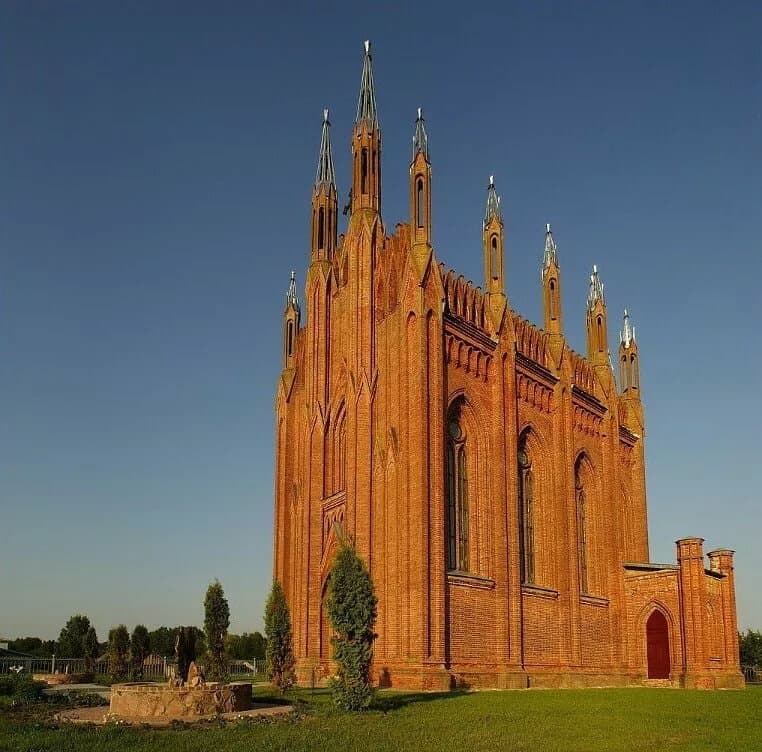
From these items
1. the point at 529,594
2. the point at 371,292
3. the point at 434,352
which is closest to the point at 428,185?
the point at 371,292

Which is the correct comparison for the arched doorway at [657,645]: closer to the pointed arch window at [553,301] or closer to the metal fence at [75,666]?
the pointed arch window at [553,301]

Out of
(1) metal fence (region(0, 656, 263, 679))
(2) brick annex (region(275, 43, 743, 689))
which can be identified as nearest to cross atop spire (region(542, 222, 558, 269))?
(2) brick annex (region(275, 43, 743, 689))

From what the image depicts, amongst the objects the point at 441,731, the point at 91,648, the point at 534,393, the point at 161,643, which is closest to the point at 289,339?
the point at 534,393

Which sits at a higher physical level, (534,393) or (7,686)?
(534,393)

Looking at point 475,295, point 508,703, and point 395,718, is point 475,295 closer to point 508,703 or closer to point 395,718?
point 508,703

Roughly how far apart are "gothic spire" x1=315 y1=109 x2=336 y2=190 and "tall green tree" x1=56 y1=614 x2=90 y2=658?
27.5m

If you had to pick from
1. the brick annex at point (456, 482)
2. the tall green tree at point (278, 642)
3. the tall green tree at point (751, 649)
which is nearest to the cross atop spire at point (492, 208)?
Answer: the brick annex at point (456, 482)

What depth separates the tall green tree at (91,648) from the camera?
147 ft

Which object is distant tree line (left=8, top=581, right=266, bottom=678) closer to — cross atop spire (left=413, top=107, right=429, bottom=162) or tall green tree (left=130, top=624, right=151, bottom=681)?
tall green tree (left=130, top=624, right=151, bottom=681)

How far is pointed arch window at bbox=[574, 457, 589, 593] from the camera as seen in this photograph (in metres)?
40.7

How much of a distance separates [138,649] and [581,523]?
73.2 ft

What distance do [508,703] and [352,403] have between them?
13.6m

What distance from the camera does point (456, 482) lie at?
3394 cm

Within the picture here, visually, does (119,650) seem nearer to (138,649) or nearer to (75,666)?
(138,649)
